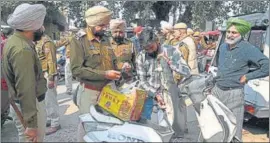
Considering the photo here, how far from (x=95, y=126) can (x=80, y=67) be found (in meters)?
0.90

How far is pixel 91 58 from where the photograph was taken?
11.0ft

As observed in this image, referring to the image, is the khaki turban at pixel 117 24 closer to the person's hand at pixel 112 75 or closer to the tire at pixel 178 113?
the tire at pixel 178 113

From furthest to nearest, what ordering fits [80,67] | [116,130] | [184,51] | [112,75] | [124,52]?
[184,51] → [124,52] → [80,67] → [112,75] → [116,130]

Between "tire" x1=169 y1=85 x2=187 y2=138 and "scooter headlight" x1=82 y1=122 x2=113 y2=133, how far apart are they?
1961 mm

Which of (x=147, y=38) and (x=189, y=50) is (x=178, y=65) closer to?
(x=147, y=38)

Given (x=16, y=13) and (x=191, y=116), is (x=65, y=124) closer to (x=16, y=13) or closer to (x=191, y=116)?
(x=191, y=116)

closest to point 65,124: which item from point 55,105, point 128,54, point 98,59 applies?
point 55,105

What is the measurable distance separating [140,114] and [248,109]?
2.45 metres

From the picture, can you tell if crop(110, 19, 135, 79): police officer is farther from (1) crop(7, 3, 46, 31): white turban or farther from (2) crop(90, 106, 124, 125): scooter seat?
(2) crop(90, 106, 124, 125): scooter seat

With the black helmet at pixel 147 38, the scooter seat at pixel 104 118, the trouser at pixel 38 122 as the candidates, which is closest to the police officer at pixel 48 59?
the black helmet at pixel 147 38

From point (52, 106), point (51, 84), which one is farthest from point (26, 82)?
point (52, 106)

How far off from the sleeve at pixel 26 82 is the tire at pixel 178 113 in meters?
2.15

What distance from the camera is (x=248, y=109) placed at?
4766mm

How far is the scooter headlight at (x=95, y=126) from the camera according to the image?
2.49 metres
